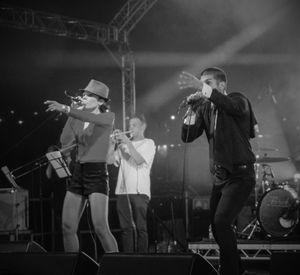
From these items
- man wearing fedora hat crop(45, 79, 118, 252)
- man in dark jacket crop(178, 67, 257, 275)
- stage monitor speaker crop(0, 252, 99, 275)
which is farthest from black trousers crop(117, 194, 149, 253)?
stage monitor speaker crop(0, 252, 99, 275)

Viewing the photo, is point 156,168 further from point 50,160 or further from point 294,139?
point 50,160

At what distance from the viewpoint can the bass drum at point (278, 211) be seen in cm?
788

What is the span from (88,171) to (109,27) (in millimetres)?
6806

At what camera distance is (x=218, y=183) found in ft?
13.8

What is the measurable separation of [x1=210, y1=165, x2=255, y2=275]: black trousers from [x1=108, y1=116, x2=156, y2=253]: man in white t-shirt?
247 centimetres

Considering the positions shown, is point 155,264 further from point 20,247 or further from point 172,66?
point 172,66

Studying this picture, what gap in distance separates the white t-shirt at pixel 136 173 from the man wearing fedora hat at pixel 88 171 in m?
1.67

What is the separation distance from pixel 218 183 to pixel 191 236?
16.9 ft

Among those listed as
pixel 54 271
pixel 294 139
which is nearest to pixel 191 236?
pixel 294 139

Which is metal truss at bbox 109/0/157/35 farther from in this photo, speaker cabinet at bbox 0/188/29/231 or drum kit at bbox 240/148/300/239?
speaker cabinet at bbox 0/188/29/231

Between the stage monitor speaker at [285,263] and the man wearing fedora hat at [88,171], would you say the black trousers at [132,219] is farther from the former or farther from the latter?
the stage monitor speaker at [285,263]

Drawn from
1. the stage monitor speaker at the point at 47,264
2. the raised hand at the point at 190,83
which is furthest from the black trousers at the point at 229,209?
the stage monitor speaker at the point at 47,264

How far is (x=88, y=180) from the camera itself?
483 cm

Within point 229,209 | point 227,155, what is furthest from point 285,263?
point 227,155
